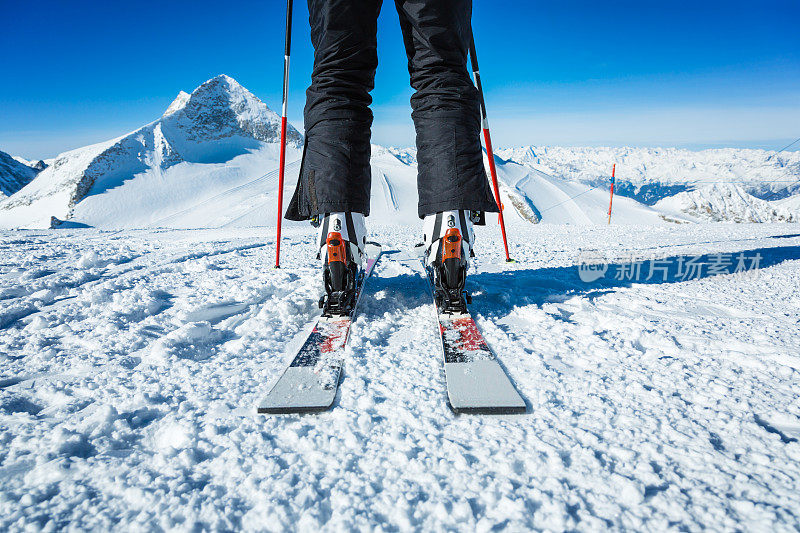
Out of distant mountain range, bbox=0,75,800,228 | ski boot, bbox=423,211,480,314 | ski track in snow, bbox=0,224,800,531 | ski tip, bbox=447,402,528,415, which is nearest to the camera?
ski track in snow, bbox=0,224,800,531

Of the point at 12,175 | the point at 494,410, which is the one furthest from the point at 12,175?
the point at 494,410

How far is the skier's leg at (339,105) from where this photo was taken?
1577 millimetres

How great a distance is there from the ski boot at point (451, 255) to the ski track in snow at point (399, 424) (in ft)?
0.43

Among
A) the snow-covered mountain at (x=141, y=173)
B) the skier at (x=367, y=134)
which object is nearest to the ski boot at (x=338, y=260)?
the skier at (x=367, y=134)

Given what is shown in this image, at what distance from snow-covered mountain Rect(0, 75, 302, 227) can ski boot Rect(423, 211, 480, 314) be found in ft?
86.8

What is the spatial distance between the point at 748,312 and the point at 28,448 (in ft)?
7.97

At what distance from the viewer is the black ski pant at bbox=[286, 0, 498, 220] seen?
1574mm

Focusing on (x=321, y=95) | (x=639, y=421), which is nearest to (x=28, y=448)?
(x=639, y=421)

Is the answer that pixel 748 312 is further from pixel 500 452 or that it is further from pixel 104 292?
pixel 104 292

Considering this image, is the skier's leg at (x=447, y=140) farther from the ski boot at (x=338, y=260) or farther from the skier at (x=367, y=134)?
the ski boot at (x=338, y=260)

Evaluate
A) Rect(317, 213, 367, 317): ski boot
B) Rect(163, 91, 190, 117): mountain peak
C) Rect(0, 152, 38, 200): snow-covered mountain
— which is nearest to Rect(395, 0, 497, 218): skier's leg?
Rect(317, 213, 367, 317): ski boot

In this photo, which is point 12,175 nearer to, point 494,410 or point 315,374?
point 315,374

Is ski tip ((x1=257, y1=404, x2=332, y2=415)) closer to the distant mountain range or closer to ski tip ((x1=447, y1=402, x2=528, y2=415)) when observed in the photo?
ski tip ((x1=447, y1=402, x2=528, y2=415))

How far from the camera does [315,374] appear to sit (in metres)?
1.08
